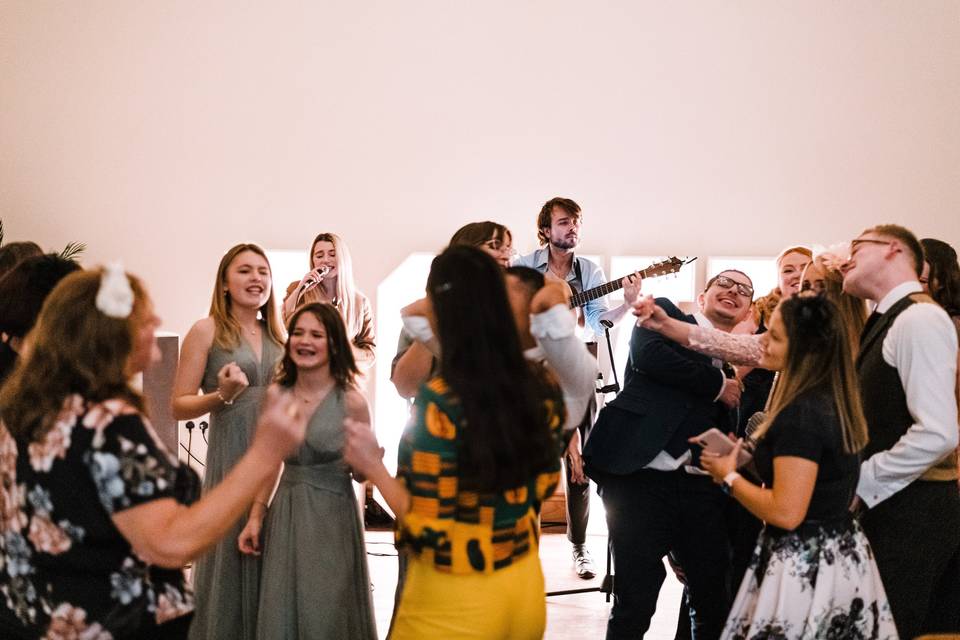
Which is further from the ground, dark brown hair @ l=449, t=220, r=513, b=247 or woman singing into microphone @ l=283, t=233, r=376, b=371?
dark brown hair @ l=449, t=220, r=513, b=247

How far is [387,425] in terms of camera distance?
6.41 metres

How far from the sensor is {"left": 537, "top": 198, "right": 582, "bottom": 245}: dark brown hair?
198 inches

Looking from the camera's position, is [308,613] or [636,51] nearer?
[308,613]

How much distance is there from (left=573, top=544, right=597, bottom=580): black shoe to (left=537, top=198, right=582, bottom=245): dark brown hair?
1700mm

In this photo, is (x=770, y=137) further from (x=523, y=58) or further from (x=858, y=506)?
(x=858, y=506)

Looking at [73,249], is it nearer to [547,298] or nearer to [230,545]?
[230,545]

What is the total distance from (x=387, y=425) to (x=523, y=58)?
2.65 metres

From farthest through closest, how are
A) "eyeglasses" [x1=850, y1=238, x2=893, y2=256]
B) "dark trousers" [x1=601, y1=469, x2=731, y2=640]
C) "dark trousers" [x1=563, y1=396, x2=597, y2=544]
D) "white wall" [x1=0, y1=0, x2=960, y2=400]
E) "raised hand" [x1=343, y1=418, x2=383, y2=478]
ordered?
"white wall" [x1=0, y1=0, x2=960, y2=400], "dark trousers" [x1=563, y1=396, x2=597, y2=544], "dark trousers" [x1=601, y1=469, x2=731, y2=640], "eyeglasses" [x1=850, y1=238, x2=893, y2=256], "raised hand" [x1=343, y1=418, x2=383, y2=478]

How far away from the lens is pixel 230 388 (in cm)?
321

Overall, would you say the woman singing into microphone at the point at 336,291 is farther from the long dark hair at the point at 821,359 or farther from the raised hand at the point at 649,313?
the long dark hair at the point at 821,359

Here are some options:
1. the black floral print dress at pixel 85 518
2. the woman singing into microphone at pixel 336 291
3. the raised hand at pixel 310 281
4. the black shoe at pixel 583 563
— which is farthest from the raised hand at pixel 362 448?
the black shoe at pixel 583 563

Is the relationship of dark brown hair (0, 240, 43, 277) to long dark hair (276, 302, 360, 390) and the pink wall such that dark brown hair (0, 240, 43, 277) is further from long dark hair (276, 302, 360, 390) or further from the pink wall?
the pink wall

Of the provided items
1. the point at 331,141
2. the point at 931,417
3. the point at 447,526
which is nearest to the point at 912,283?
the point at 931,417

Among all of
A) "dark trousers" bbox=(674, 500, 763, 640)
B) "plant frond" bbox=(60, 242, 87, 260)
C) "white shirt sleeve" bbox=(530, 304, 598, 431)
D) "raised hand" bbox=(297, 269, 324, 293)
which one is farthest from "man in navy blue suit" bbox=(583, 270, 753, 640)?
"plant frond" bbox=(60, 242, 87, 260)
